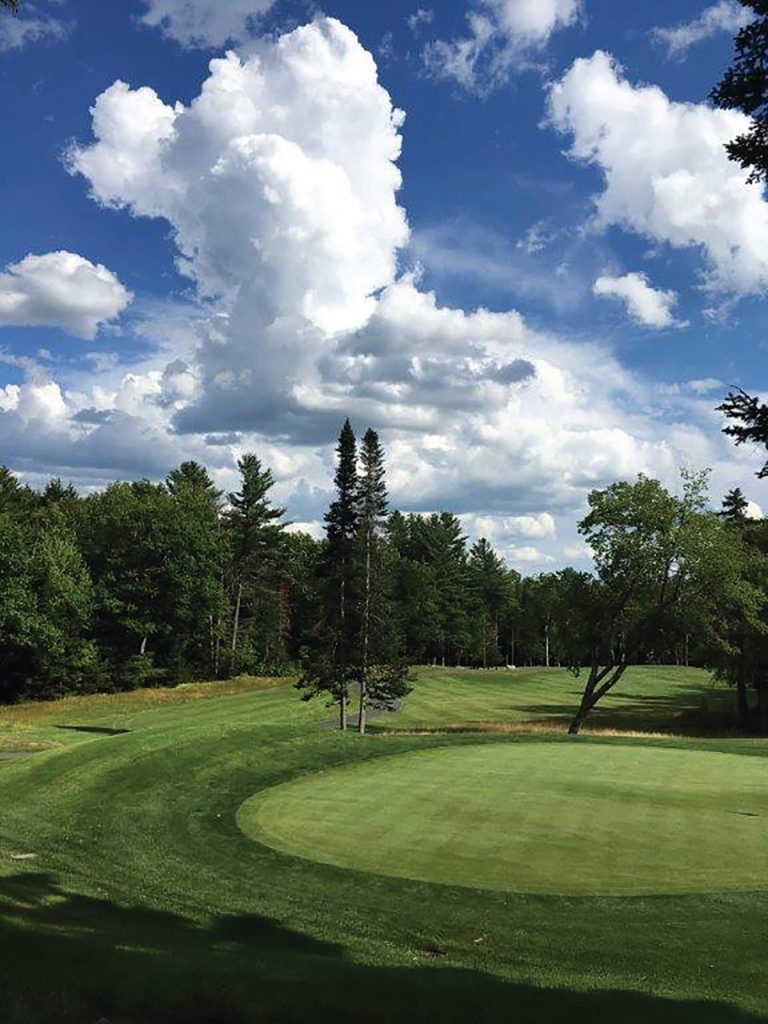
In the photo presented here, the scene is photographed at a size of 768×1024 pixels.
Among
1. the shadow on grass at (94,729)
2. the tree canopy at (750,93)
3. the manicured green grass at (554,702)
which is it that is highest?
the tree canopy at (750,93)

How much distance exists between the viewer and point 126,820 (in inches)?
674

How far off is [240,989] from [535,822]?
9.90 meters

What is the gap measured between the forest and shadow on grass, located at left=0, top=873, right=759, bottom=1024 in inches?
1344

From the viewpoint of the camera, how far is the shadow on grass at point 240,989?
6156 millimetres

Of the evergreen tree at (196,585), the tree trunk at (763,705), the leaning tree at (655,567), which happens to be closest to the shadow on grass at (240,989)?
the leaning tree at (655,567)

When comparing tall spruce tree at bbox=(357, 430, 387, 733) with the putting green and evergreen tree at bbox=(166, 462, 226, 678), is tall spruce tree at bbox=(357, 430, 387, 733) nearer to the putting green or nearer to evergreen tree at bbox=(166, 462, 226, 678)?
the putting green

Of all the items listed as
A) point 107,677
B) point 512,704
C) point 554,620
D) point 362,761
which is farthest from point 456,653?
point 362,761

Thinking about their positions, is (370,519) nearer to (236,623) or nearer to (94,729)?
(94,729)

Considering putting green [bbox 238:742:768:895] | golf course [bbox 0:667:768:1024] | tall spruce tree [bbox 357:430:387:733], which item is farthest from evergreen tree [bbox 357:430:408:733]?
putting green [bbox 238:742:768:895]

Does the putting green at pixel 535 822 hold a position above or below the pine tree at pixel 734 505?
below

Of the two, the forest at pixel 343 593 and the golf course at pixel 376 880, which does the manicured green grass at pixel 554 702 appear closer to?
the forest at pixel 343 593

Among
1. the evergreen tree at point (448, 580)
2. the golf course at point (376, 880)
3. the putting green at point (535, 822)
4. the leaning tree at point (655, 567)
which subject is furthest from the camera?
the evergreen tree at point (448, 580)

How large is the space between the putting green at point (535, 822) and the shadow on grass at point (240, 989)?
13.4ft

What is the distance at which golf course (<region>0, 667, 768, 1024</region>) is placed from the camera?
719cm
